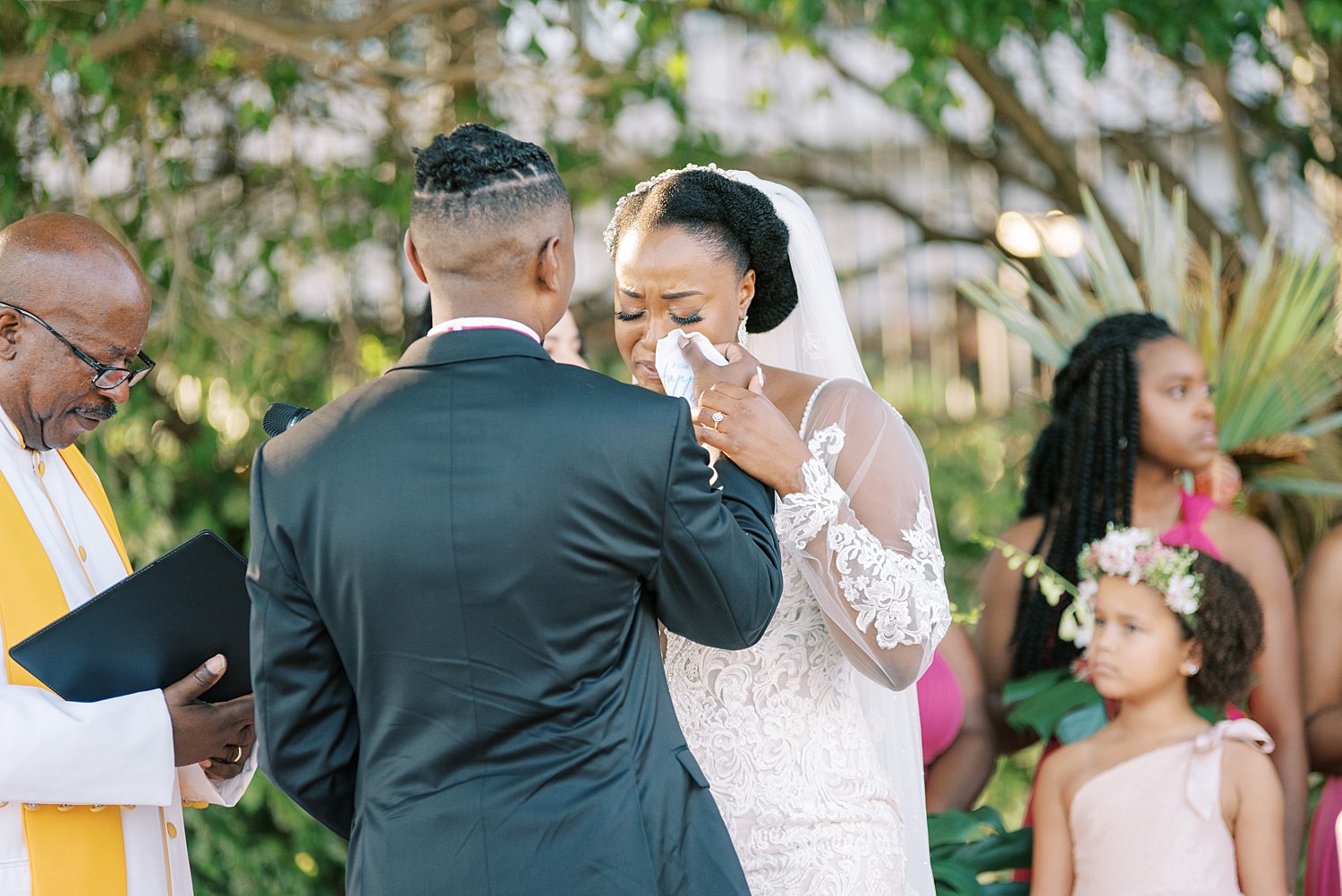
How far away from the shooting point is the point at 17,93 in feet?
17.6

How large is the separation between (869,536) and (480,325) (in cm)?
81

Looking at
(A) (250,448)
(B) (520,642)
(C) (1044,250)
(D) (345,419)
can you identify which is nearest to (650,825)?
(B) (520,642)

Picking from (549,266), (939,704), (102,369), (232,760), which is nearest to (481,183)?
(549,266)

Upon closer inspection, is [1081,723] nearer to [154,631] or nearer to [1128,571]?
[1128,571]

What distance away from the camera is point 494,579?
1.97 meters

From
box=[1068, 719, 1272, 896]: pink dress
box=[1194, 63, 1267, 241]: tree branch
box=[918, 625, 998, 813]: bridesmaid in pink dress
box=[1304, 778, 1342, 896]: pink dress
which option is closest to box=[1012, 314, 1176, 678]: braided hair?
box=[918, 625, 998, 813]: bridesmaid in pink dress

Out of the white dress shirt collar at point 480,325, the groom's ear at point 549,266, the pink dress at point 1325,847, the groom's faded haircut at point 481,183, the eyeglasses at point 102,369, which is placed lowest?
the pink dress at point 1325,847

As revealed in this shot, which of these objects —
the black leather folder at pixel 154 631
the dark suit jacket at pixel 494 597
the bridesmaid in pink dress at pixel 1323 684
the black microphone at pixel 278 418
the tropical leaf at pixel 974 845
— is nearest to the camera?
the dark suit jacket at pixel 494 597

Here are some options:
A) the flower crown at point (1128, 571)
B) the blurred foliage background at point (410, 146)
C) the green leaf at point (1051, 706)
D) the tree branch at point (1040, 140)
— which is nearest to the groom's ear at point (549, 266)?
the flower crown at point (1128, 571)

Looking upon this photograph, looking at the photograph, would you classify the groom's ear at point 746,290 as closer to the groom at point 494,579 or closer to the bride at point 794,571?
the bride at point 794,571

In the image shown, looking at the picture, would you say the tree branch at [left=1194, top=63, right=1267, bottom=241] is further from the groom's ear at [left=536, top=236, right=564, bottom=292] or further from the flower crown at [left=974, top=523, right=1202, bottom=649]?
the groom's ear at [left=536, top=236, right=564, bottom=292]

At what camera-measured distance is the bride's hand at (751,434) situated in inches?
92.3

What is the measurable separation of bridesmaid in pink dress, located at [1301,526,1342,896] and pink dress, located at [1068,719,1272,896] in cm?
32

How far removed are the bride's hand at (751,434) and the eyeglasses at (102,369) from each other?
1.07 metres
